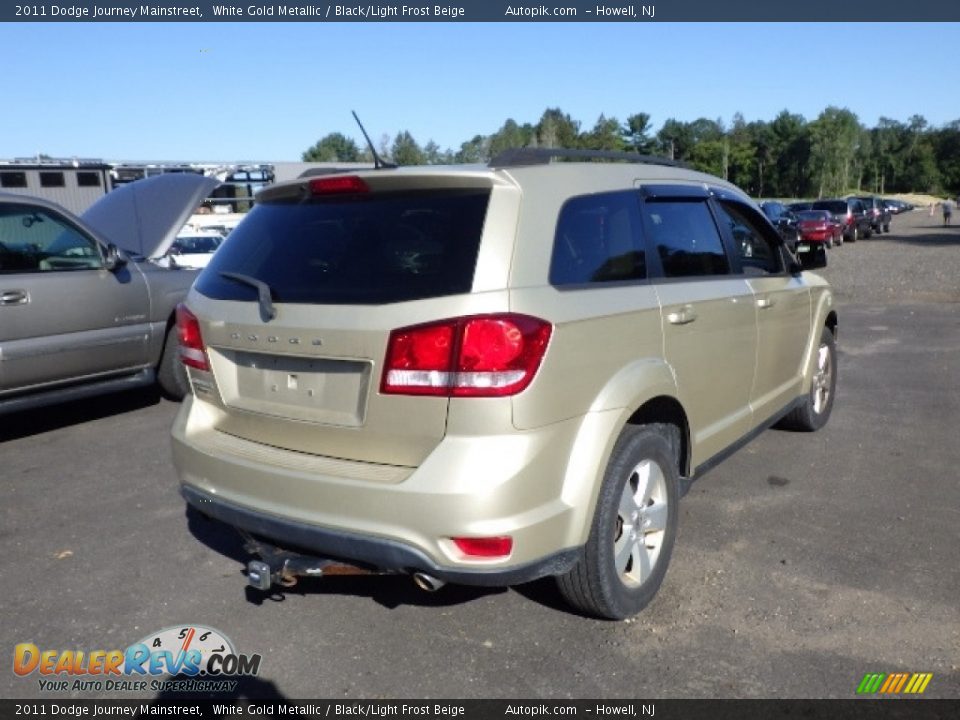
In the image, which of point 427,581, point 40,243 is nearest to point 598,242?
point 427,581

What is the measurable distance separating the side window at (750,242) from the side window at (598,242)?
1114 millimetres

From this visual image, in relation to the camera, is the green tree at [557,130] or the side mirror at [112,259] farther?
the green tree at [557,130]

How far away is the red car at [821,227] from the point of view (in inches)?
1132

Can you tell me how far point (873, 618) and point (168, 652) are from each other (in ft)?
9.29

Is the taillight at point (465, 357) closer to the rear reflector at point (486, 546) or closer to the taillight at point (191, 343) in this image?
the rear reflector at point (486, 546)

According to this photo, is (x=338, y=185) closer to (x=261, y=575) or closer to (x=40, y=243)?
(x=261, y=575)

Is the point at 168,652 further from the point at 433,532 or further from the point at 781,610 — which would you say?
the point at 781,610

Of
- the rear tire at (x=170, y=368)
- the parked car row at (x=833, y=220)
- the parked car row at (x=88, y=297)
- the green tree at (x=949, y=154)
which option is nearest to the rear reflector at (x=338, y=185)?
the parked car row at (x=88, y=297)

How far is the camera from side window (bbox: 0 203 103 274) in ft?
19.0

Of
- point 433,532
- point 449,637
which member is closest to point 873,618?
point 449,637

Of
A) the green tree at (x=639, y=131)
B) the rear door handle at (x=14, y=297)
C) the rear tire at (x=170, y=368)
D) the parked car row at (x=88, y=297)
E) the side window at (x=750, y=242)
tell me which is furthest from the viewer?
the green tree at (x=639, y=131)

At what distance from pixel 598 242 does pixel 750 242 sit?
6.14 feet

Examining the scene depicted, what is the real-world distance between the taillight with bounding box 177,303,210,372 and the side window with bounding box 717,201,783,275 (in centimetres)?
275

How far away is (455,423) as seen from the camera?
260 centimetres
